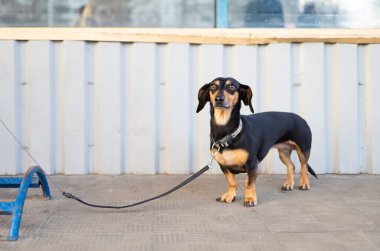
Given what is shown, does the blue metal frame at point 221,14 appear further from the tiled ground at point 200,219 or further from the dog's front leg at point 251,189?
the dog's front leg at point 251,189

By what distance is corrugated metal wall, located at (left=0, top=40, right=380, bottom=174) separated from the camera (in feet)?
19.6

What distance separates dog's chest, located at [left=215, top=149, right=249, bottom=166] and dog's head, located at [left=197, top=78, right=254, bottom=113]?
0.38 meters

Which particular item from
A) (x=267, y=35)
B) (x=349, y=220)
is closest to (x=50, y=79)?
(x=267, y=35)

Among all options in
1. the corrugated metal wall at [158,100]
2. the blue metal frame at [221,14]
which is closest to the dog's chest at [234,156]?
the corrugated metal wall at [158,100]

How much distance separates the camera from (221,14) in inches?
247

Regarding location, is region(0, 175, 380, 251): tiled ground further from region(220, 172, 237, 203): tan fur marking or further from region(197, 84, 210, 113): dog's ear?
region(197, 84, 210, 113): dog's ear

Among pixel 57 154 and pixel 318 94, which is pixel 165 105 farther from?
pixel 318 94

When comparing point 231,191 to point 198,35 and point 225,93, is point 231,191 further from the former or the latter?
point 198,35

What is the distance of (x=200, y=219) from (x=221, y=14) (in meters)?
2.91

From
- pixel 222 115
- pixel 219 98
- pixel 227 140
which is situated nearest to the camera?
pixel 219 98

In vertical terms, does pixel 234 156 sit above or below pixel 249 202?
above

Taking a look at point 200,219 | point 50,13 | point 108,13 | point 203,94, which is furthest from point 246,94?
point 50,13

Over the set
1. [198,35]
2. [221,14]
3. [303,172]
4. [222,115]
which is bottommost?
[303,172]

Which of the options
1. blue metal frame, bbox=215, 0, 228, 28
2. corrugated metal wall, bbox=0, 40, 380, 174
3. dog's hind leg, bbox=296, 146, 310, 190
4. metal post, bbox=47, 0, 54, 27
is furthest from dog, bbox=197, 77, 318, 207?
metal post, bbox=47, 0, 54, 27
